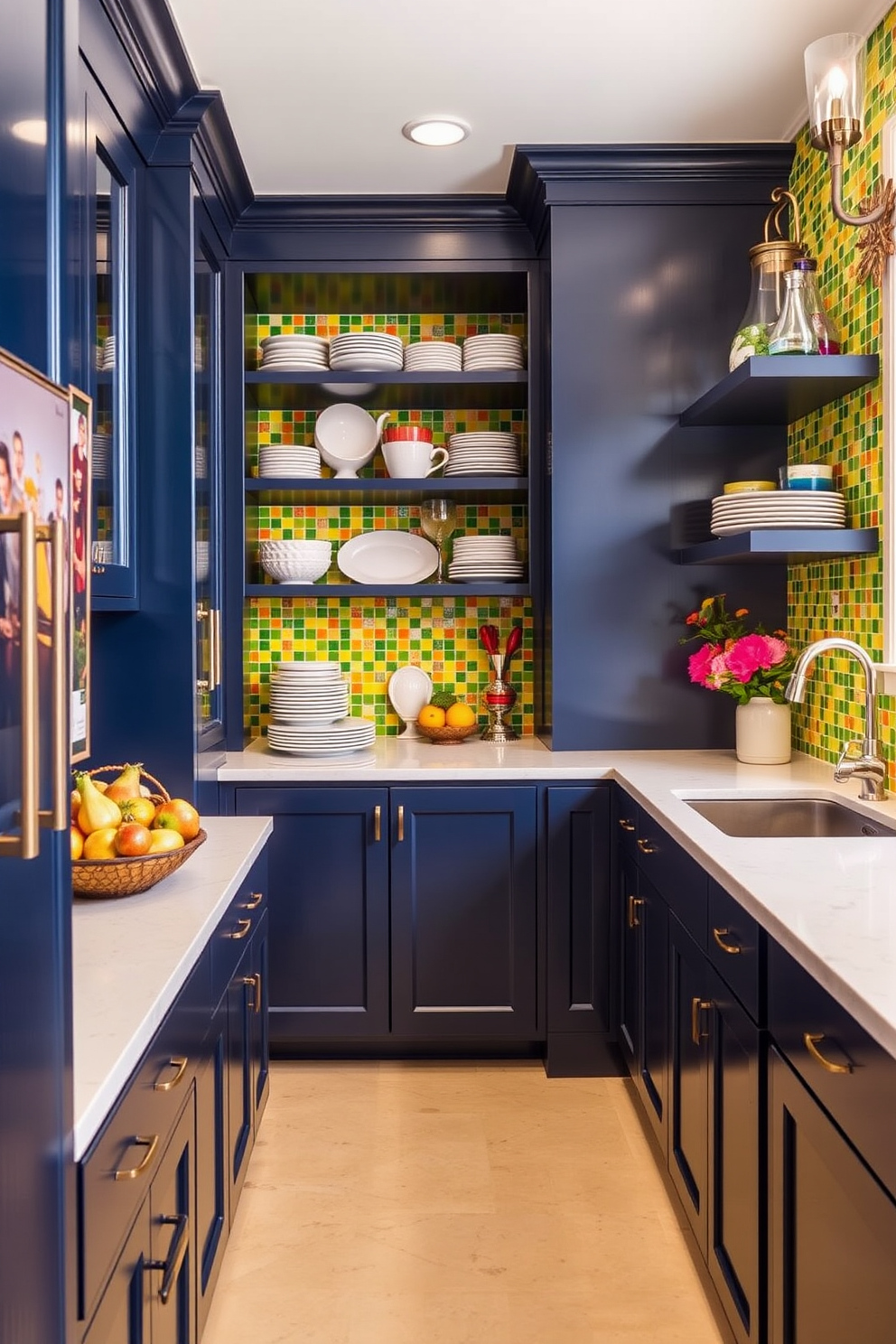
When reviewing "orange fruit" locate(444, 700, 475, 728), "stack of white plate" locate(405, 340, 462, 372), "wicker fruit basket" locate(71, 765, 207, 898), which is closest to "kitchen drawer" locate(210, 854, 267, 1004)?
"wicker fruit basket" locate(71, 765, 207, 898)

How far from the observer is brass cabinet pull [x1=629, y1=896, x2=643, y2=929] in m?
2.61

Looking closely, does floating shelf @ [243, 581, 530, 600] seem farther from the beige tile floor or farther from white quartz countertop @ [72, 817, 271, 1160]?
the beige tile floor

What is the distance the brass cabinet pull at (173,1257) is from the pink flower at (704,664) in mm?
1916

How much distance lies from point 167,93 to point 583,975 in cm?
245

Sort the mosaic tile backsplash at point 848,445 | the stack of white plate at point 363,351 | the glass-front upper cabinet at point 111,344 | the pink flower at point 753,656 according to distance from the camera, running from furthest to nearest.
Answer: the stack of white plate at point 363,351 → the pink flower at point 753,656 → the mosaic tile backsplash at point 848,445 → the glass-front upper cabinet at point 111,344

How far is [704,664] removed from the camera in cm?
291

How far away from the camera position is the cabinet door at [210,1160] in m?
1.66

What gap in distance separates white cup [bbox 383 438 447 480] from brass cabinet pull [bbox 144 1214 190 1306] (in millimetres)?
2278

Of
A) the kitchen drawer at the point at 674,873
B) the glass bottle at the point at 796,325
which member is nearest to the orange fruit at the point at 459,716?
the kitchen drawer at the point at 674,873

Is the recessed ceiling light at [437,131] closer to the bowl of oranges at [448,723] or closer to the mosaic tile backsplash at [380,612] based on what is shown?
the mosaic tile backsplash at [380,612]

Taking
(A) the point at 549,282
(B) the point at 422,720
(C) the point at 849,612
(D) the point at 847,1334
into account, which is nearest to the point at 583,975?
(B) the point at 422,720

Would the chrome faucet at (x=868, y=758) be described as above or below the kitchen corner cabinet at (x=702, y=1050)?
above

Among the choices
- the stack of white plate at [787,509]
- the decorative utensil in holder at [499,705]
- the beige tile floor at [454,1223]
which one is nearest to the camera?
the beige tile floor at [454,1223]

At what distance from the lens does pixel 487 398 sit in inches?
136
